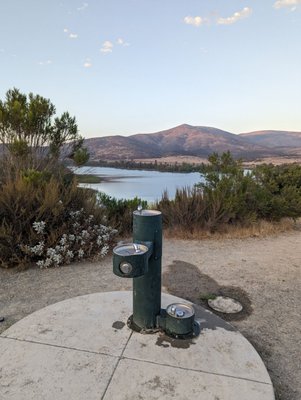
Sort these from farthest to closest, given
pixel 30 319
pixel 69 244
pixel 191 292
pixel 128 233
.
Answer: pixel 128 233, pixel 69 244, pixel 191 292, pixel 30 319

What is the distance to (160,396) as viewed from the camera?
1.78 m

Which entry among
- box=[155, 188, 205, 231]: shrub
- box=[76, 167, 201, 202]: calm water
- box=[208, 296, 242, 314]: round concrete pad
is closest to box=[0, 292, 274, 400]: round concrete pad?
box=[208, 296, 242, 314]: round concrete pad

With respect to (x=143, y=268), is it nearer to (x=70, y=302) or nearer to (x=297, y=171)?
(x=70, y=302)

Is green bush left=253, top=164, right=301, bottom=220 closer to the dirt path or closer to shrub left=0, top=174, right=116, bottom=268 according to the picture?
the dirt path

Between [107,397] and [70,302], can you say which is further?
[70,302]

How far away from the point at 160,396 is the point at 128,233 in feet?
15.5

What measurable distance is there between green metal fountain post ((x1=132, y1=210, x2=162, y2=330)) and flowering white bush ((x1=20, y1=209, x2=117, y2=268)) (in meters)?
2.21

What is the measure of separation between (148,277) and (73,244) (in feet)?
8.32

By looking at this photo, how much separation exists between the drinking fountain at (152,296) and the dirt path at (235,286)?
2.41 feet

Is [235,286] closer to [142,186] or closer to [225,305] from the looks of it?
[225,305]

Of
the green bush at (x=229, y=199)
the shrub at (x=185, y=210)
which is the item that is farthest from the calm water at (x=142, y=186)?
the green bush at (x=229, y=199)

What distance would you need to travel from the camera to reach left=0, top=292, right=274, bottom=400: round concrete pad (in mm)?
1827

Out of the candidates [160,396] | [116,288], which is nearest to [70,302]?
[116,288]

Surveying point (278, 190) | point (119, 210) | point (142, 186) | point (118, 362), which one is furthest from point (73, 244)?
point (142, 186)
